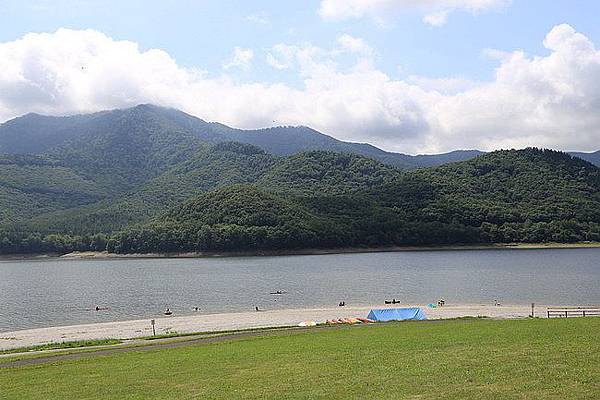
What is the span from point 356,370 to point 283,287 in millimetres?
66173

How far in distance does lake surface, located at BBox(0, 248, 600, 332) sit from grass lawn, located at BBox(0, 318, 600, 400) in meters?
37.7

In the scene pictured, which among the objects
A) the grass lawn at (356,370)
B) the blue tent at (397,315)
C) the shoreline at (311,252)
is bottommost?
the blue tent at (397,315)

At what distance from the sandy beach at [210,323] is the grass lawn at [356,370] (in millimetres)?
18092

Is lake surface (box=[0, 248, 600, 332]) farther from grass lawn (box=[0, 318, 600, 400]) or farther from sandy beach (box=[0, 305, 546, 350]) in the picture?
grass lawn (box=[0, 318, 600, 400])

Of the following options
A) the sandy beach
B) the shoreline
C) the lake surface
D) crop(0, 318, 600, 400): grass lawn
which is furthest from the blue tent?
the shoreline

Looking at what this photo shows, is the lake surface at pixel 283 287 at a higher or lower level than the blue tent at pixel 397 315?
lower

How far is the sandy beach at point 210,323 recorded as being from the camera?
141ft

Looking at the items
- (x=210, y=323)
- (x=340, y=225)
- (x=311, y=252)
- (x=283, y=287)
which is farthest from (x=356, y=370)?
(x=340, y=225)

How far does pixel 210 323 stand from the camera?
48.3m

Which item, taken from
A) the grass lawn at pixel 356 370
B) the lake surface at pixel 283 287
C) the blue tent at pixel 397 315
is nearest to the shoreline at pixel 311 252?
the lake surface at pixel 283 287

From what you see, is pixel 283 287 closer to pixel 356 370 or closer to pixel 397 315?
pixel 397 315

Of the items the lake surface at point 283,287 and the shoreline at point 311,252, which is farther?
the shoreline at point 311,252

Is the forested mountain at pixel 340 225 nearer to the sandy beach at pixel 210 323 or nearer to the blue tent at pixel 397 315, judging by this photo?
the sandy beach at pixel 210 323

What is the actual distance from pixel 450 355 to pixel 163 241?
503 ft
